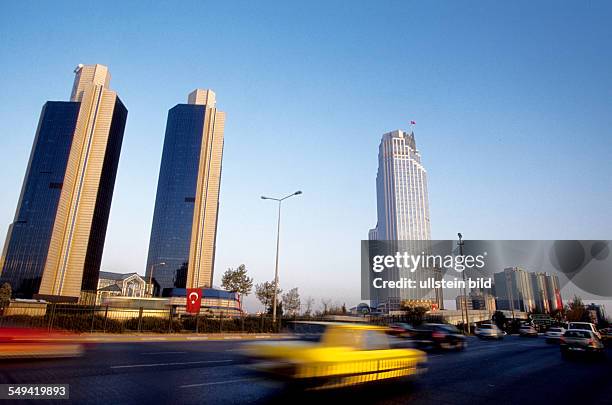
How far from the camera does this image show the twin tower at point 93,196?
118m

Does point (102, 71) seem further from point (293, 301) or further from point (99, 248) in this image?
point (293, 301)

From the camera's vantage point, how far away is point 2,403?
586 cm

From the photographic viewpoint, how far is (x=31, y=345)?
9.47m

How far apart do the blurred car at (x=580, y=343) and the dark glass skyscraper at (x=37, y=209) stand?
5471 inches

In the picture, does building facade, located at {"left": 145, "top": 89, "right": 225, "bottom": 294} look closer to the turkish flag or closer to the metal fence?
the turkish flag

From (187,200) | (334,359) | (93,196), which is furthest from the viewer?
(187,200)

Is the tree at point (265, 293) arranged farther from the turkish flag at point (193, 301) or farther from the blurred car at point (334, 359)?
the blurred car at point (334, 359)

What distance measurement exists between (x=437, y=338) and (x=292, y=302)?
1565 inches

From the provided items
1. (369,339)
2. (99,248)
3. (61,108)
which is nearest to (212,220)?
(99,248)

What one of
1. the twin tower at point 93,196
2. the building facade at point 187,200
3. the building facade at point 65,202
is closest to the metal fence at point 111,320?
the twin tower at point 93,196

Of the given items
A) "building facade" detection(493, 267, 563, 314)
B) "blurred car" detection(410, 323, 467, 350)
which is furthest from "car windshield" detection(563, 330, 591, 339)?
"building facade" detection(493, 267, 563, 314)

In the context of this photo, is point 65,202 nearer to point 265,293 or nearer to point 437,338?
point 265,293

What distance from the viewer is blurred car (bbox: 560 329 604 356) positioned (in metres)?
16.5

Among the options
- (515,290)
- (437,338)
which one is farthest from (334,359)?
(515,290)
